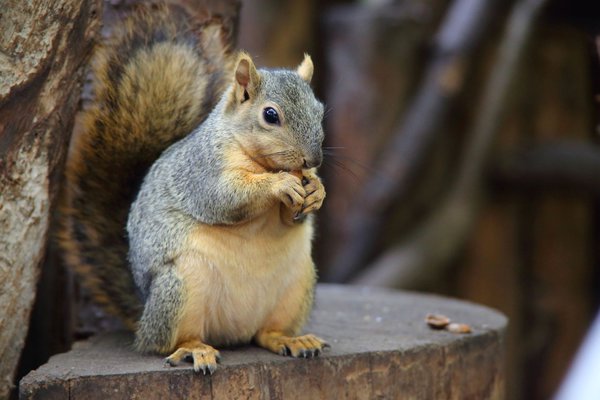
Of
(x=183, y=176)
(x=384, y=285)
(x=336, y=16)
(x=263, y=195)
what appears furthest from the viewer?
(x=336, y=16)

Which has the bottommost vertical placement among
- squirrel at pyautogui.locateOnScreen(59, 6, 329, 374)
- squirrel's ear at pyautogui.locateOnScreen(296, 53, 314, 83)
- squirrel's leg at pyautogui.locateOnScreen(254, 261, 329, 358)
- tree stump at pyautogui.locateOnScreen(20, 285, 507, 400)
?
tree stump at pyautogui.locateOnScreen(20, 285, 507, 400)

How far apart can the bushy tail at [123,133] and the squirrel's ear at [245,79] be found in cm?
31

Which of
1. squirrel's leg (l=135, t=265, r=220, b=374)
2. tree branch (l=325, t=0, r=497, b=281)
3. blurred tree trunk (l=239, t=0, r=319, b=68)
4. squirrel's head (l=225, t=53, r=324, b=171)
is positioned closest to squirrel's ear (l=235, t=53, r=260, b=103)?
squirrel's head (l=225, t=53, r=324, b=171)

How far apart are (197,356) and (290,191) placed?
0.38 m

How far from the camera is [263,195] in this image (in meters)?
1.95

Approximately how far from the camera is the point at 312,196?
197 cm

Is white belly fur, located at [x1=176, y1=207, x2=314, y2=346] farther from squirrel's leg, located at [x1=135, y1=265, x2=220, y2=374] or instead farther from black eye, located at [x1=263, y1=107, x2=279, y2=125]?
black eye, located at [x1=263, y1=107, x2=279, y2=125]

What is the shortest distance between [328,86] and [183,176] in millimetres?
2529

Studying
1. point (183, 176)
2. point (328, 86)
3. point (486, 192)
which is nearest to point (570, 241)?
point (486, 192)

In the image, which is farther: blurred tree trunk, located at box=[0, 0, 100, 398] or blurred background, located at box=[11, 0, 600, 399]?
blurred background, located at box=[11, 0, 600, 399]

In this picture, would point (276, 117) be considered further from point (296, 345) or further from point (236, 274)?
point (296, 345)

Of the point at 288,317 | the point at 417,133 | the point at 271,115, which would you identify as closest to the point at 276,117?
the point at 271,115

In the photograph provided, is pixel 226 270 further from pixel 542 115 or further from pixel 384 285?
pixel 542 115

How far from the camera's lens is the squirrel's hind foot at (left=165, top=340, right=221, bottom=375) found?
188 centimetres
